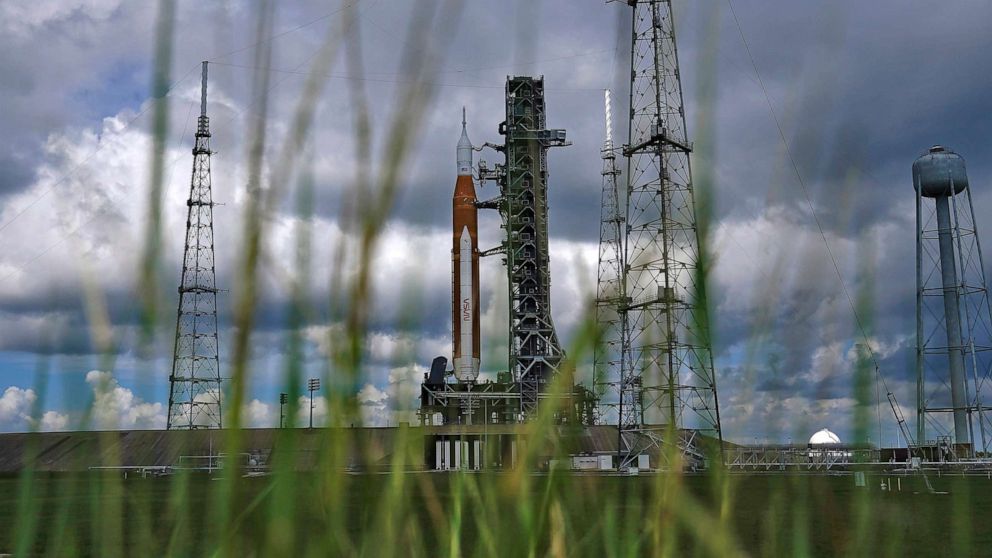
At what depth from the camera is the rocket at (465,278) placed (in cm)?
5512

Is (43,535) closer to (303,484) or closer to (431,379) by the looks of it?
(303,484)

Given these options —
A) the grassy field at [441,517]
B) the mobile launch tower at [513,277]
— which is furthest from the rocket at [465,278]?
the grassy field at [441,517]

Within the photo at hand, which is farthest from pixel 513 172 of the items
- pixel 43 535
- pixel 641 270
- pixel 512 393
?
pixel 641 270

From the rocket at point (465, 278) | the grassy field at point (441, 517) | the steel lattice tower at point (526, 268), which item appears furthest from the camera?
the steel lattice tower at point (526, 268)

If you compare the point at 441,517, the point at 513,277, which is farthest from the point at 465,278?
the point at 441,517

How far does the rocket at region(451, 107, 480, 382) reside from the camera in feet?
181

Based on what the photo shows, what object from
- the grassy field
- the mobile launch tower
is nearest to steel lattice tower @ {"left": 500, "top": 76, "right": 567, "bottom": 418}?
the mobile launch tower

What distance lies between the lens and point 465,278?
55562 millimetres

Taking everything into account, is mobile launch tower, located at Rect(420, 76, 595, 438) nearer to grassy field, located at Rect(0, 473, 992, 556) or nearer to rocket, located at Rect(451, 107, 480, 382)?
rocket, located at Rect(451, 107, 480, 382)

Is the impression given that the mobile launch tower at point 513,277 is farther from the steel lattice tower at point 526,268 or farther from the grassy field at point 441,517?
the grassy field at point 441,517

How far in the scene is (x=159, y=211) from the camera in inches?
65.9

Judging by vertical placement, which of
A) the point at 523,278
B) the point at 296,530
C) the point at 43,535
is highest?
the point at 523,278

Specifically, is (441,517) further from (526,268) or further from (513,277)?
(526,268)

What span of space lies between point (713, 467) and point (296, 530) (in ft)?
3.03
